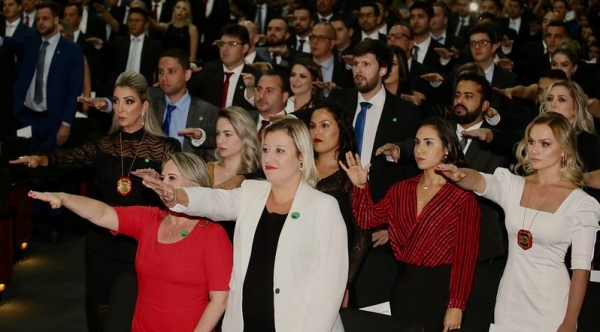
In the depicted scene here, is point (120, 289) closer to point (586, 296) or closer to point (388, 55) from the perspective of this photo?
point (586, 296)

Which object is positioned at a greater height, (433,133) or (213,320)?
(433,133)

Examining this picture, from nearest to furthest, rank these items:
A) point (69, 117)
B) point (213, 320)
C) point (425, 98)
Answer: point (213, 320) → point (425, 98) → point (69, 117)

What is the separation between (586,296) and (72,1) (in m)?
7.85

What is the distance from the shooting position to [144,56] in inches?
375

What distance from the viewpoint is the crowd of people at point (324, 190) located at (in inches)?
141

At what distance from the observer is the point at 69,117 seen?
7.67 metres

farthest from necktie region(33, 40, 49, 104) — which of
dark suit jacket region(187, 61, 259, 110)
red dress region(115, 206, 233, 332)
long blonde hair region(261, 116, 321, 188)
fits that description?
long blonde hair region(261, 116, 321, 188)

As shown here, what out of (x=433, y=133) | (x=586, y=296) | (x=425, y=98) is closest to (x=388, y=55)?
(x=425, y=98)

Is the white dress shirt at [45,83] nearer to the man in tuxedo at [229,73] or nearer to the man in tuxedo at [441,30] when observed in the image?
the man in tuxedo at [229,73]

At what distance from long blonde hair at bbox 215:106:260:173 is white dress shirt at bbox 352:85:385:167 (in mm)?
946

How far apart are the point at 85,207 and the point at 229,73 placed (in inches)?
139

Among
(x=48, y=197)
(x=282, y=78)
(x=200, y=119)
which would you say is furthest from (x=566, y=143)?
(x=200, y=119)

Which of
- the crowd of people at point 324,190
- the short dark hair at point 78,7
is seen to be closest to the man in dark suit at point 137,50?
the short dark hair at point 78,7

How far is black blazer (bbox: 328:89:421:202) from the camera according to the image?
5.50 meters
